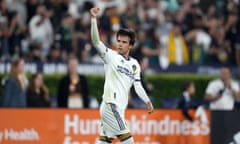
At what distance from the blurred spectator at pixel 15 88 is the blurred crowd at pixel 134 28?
9.74 ft

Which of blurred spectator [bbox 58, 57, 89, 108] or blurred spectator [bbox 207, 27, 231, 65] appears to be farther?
blurred spectator [bbox 207, 27, 231, 65]

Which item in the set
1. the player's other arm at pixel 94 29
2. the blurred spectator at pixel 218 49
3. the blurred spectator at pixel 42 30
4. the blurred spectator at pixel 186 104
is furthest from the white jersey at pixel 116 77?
the blurred spectator at pixel 218 49

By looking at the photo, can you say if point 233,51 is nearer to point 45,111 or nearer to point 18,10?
point 18,10

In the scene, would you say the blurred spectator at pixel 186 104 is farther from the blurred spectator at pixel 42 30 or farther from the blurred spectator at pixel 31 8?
the blurred spectator at pixel 31 8

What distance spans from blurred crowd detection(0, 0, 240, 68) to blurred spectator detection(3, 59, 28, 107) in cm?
297

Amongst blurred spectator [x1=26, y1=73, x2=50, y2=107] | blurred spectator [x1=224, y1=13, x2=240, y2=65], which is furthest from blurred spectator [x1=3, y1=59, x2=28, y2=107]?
blurred spectator [x1=224, y1=13, x2=240, y2=65]

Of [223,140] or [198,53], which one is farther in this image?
[198,53]

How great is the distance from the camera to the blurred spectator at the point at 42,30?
74.5 ft

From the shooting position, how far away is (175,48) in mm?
24156

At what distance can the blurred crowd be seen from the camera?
22.6m

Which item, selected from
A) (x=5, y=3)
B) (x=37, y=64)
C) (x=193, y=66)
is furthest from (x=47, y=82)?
(x=193, y=66)

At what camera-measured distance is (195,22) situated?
2523cm

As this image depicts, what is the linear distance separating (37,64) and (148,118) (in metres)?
5.41

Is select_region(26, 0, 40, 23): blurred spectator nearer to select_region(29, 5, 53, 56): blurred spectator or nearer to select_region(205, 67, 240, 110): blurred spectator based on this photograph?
select_region(29, 5, 53, 56): blurred spectator
